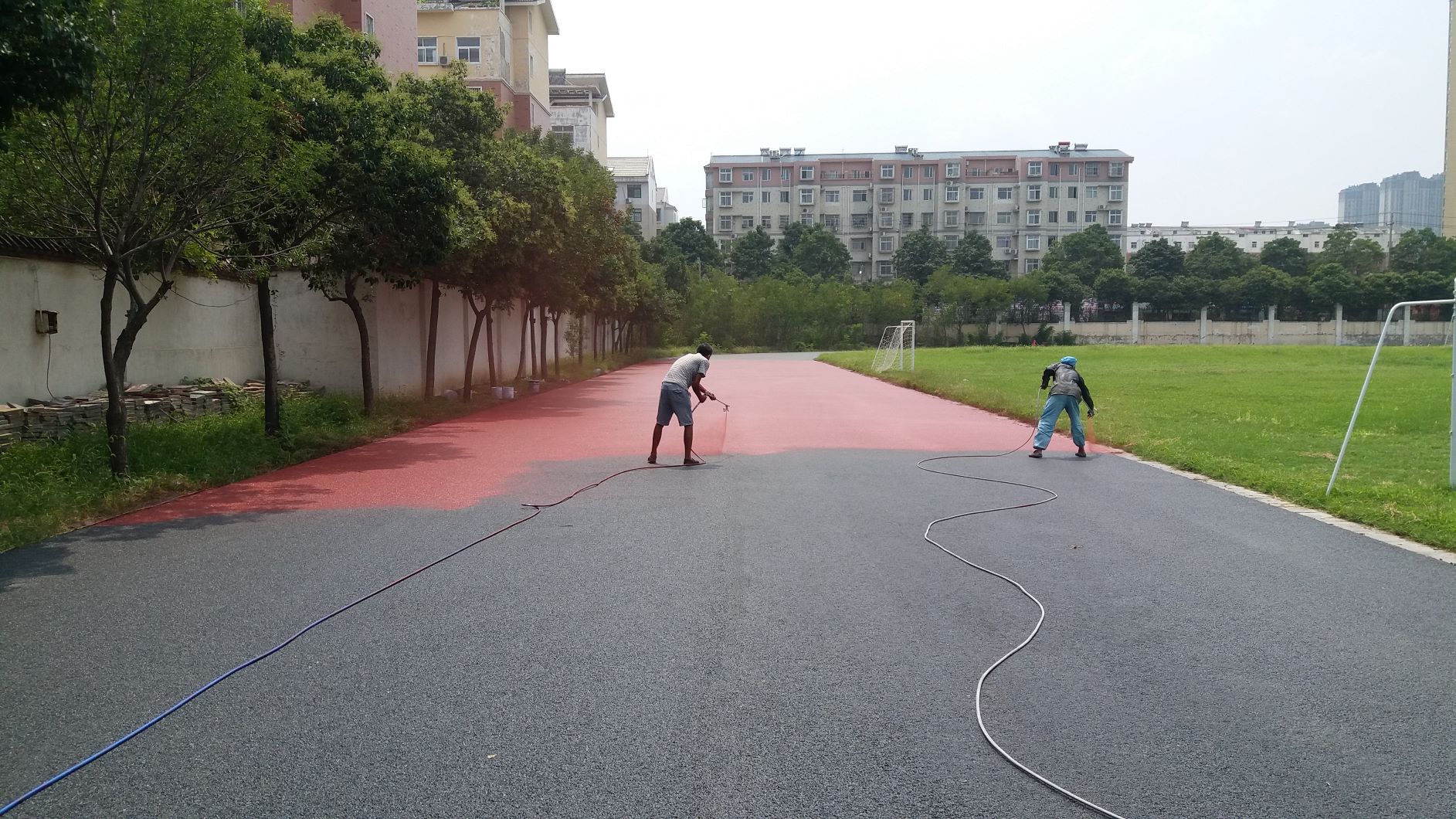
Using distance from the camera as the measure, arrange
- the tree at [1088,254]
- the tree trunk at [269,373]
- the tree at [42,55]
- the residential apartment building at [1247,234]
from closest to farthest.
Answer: the tree at [42,55] → the tree trunk at [269,373] → the tree at [1088,254] → the residential apartment building at [1247,234]

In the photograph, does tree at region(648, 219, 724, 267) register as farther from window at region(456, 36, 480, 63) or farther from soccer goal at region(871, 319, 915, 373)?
window at region(456, 36, 480, 63)

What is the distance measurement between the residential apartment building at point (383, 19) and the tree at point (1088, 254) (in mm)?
62105

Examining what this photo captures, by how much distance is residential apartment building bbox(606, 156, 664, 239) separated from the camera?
270ft

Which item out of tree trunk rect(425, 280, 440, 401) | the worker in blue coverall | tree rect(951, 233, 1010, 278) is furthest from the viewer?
tree rect(951, 233, 1010, 278)

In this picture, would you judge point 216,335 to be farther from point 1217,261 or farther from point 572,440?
point 1217,261

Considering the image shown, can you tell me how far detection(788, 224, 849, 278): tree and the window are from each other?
49.6m

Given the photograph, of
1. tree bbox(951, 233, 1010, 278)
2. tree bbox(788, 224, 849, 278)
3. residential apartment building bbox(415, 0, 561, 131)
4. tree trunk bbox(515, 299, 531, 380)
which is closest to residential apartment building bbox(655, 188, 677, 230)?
tree bbox(788, 224, 849, 278)

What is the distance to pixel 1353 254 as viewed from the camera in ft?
268

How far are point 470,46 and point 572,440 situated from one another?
98.9 ft

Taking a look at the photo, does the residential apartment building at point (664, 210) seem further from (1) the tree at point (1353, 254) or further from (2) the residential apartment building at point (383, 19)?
(2) the residential apartment building at point (383, 19)

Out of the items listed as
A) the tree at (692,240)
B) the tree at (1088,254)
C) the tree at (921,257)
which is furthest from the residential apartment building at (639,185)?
the tree at (1088,254)

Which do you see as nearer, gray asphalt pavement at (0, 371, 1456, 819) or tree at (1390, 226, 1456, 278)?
gray asphalt pavement at (0, 371, 1456, 819)

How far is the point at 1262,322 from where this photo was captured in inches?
2923

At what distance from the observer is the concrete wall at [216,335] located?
12.7 metres
